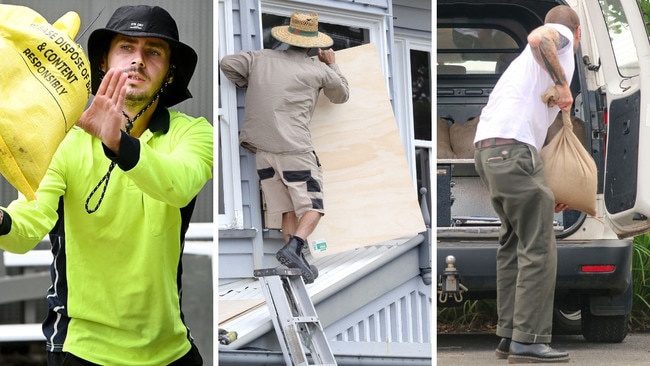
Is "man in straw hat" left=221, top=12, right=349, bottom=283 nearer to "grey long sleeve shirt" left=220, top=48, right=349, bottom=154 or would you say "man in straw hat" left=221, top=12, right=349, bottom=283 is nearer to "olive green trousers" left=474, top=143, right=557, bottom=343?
"grey long sleeve shirt" left=220, top=48, right=349, bottom=154

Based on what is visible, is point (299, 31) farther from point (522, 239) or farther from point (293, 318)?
point (522, 239)

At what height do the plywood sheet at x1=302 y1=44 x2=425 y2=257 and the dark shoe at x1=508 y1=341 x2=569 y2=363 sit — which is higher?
the plywood sheet at x1=302 y1=44 x2=425 y2=257

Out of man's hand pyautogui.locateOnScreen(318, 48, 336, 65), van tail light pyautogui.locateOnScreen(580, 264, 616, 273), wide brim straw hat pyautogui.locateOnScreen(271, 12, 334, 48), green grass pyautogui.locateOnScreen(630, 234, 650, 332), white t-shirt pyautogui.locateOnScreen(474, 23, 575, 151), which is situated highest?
wide brim straw hat pyautogui.locateOnScreen(271, 12, 334, 48)

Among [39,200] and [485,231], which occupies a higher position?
[39,200]

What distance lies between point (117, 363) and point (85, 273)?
0.76ft

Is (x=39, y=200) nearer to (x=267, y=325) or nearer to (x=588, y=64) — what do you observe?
(x=267, y=325)

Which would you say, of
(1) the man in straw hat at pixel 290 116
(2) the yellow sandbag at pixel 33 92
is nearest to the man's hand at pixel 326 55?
(1) the man in straw hat at pixel 290 116

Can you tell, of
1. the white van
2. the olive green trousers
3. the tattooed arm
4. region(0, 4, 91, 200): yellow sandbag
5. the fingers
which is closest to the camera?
region(0, 4, 91, 200): yellow sandbag

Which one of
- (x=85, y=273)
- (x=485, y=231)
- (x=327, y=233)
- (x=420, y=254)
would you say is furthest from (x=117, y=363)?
(x=485, y=231)

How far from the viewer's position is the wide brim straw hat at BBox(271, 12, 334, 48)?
105 inches

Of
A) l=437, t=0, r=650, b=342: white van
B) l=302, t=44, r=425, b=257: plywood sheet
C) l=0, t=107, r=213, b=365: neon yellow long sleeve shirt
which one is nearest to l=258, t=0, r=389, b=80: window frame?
l=302, t=44, r=425, b=257: plywood sheet

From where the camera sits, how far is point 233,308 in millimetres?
2656

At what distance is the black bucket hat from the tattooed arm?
1.22 metres

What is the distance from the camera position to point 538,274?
130 inches
